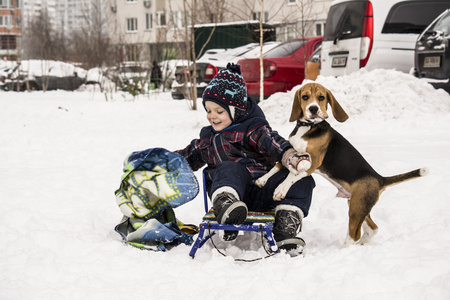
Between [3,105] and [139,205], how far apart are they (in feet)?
29.0

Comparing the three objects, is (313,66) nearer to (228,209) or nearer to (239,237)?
(239,237)

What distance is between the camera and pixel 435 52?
26.0 feet

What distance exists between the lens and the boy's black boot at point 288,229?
2963mm

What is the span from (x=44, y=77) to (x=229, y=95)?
18.1 m

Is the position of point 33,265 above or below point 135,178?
below

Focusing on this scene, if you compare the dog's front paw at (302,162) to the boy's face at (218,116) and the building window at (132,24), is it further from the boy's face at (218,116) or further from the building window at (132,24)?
the building window at (132,24)

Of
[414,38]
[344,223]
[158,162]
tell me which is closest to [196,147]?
[158,162]

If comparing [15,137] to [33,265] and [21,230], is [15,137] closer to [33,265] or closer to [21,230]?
[21,230]

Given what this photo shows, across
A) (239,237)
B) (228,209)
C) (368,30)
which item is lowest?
(239,237)

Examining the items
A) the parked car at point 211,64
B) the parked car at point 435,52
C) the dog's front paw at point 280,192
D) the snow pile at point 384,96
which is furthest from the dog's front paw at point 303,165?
the parked car at point 211,64

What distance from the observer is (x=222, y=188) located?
2.98m

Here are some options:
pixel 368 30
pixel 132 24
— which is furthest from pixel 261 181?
pixel 132 24

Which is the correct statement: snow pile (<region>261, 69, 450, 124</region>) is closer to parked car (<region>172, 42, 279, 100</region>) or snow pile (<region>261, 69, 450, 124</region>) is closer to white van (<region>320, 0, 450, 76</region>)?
white van (<region>320, 0, 450, 76</region>)

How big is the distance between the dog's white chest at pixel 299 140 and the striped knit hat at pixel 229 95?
0.40 metres
